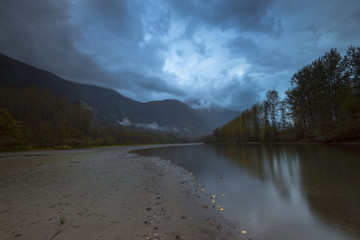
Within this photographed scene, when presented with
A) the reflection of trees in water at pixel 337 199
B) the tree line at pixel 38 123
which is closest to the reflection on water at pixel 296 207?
the reflection of trees in water at pixel 337 199

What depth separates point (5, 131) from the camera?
53094mm

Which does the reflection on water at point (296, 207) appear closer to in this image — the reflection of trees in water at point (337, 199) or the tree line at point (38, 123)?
the reflection of trees in water at point (337, 199)

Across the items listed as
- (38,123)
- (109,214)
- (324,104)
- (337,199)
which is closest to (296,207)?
(337,199)

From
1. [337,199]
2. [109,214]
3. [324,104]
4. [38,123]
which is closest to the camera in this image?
[109,214]

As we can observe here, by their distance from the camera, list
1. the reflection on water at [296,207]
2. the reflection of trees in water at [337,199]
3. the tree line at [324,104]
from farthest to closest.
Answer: the tree line at [324,104] → the reflection of trees in water at [337,199] → the reflection on water at [296,207]

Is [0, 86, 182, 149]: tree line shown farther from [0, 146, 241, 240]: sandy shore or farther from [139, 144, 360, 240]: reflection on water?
[139, 144, 360, 240]: reflection on water

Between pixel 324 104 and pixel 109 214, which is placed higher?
pixel 324 104

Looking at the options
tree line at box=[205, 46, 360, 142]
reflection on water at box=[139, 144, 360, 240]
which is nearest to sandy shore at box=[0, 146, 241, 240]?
reflection on water at box=[139, 144, 360, 240]

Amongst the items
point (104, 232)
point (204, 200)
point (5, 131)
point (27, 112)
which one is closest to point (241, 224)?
point (204, 200)

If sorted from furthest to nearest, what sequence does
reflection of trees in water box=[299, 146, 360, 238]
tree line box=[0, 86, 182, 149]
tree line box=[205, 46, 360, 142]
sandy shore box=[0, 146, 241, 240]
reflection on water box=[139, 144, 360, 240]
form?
tree line box=[0, 86, 182, 149]
tree line box=[205, 46, 360, 142]
reflection of trees in water box=[299, 146, 360, 238]
reflection on water box=[139, 144, 360, 240]
sandy shore box=[0, 146, 241, 240]

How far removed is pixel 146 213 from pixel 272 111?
279 ft

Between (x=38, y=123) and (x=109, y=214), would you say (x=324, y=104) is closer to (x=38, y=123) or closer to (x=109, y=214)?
(x=109, y=214)

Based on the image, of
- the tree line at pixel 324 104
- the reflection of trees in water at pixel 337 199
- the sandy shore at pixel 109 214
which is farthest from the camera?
the tree line at pixel 324 104

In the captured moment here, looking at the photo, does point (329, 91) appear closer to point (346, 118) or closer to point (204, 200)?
point (346, 118)
